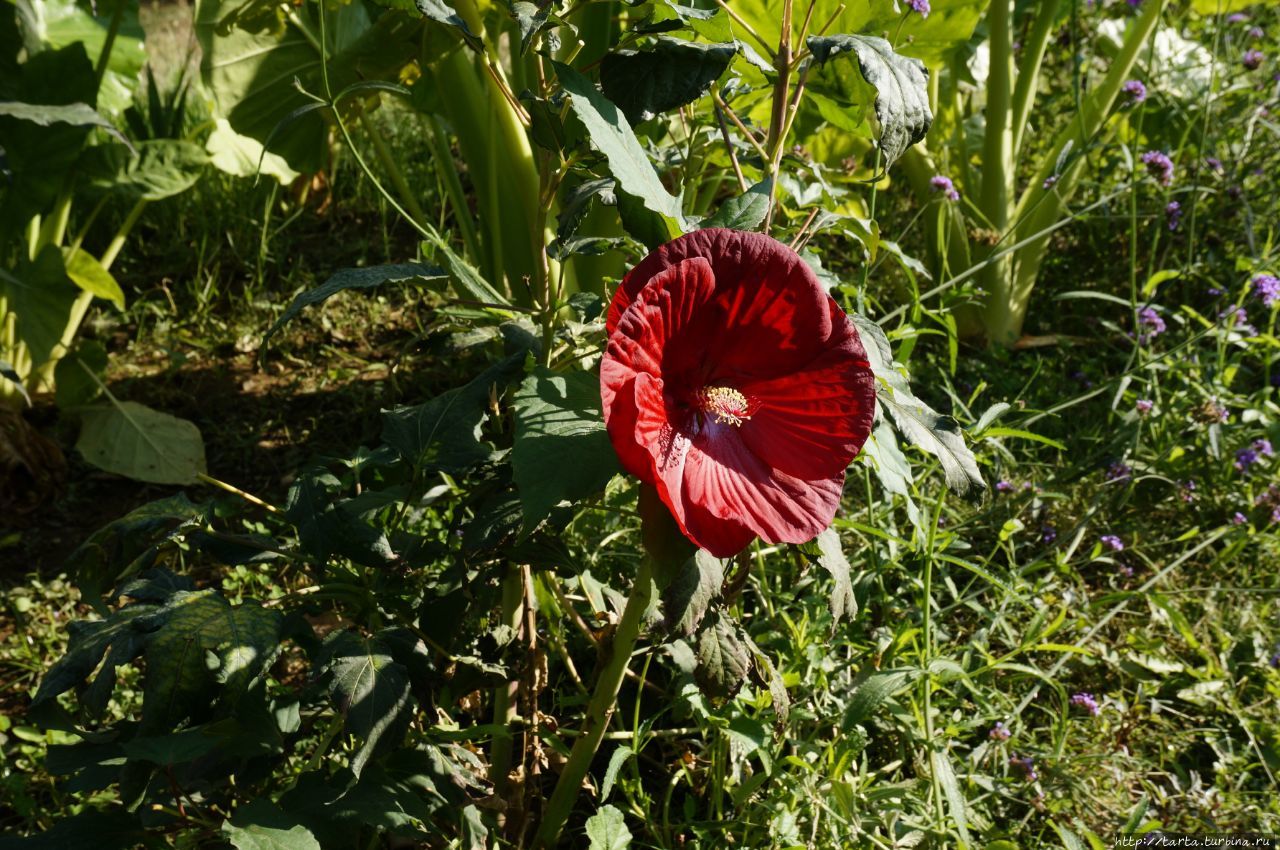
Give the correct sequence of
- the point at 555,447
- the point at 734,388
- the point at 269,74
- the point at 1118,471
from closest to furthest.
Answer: the point at 555,447 → the point at 734,388 → the point at 1118,471 → the point at 269,74

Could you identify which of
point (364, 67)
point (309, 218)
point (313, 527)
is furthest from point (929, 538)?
point (309, 218)

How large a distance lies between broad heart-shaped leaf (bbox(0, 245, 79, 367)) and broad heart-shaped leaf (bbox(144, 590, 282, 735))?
1.37 metres

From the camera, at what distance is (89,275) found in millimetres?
2195

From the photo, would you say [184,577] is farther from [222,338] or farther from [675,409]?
[222,338]

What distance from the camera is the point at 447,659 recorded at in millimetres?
1202

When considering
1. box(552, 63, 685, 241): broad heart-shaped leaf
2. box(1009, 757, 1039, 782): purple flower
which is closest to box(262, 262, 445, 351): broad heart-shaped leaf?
box(552, 63, 685, 241): broad heart-shaped leaf

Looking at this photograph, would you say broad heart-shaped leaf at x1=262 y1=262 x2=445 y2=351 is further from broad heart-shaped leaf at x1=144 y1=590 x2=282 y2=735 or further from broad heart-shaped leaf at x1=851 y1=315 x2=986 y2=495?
broad heart-shaped leaf at x1=851 y1=315 x2=986 y2=495

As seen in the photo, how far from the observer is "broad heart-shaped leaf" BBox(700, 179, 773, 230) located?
0.98 meters

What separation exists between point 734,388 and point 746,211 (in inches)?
6.2

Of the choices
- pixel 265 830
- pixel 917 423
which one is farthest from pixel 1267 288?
pixel 265 830

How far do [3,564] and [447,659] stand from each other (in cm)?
118

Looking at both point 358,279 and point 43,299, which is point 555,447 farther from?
point 43,299

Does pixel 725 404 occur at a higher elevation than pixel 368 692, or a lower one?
higher

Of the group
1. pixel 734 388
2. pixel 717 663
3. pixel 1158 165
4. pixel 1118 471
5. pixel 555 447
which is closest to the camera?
pixel 555 447
